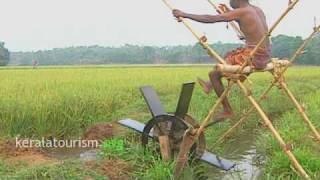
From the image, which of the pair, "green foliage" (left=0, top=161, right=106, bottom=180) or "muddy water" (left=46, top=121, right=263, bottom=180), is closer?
"green foliage" (left=0, top=161, right=106, bottom=180)

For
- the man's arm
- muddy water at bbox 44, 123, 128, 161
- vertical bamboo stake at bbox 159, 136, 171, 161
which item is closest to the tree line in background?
muddy water at bbox 44, 123, 128, 161

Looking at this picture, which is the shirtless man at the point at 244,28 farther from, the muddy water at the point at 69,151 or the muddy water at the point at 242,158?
the muddy water at the point at 69,151

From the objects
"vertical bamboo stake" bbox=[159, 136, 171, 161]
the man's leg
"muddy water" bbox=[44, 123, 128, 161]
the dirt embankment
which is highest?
the man's leg

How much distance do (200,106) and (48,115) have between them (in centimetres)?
360

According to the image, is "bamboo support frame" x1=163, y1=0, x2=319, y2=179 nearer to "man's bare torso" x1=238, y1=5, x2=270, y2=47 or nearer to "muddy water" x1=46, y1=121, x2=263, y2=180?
"man's bare torso" x1=238, y1=5, x2=270, y2=47

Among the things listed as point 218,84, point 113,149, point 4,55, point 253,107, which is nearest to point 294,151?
point 253,107

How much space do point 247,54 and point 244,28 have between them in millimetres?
252

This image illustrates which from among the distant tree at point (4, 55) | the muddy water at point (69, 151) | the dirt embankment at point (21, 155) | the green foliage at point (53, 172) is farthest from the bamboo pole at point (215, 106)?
the distant tree at point (4, 55)

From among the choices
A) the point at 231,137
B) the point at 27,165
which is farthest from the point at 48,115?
the point at 231,137

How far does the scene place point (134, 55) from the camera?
198 feet

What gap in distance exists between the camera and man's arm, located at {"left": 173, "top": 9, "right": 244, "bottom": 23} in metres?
4.43

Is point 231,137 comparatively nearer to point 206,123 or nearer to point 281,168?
point 281,168

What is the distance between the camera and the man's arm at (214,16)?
443 cm

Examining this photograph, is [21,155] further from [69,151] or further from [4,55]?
[4,55]
